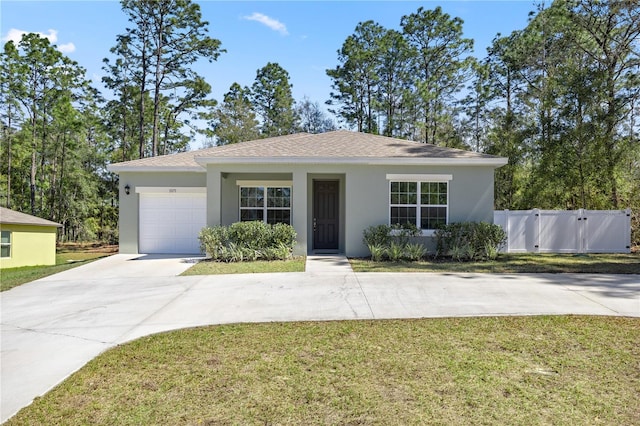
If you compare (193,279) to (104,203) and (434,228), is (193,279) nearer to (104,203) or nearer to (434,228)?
(434,228)

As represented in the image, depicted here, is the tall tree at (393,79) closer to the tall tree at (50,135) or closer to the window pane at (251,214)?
the window pane at (251,214)

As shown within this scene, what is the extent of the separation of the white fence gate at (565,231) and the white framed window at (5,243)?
66.6 feet

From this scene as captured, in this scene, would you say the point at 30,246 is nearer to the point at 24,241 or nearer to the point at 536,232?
the point at 24,241

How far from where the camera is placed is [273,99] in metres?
31.0

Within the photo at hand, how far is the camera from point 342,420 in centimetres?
292

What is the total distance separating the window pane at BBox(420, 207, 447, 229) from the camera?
1191cm

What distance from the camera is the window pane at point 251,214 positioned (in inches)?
525

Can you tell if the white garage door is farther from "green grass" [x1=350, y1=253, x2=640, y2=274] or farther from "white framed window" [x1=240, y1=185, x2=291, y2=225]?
"green grass" [x1=350, y1=253, x2=640, y2=274]

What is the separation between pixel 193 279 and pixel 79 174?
2310 centimetres

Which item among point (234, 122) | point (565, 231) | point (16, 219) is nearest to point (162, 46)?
point (234, 122)

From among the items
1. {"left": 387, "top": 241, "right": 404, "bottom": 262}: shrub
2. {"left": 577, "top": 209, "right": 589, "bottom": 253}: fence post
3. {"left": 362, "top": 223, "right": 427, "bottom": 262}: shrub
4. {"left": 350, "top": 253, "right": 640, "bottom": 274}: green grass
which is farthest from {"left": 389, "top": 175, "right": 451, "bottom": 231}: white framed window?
{"left": 577, "top": 209, "right": 589, "bottom": 253}: fence post

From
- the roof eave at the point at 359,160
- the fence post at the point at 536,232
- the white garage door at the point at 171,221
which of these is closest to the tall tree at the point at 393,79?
the fence post at the point at 536,232

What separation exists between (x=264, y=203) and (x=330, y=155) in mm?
3140

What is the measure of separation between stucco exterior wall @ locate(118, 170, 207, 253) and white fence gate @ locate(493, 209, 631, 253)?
1105 centimetres
